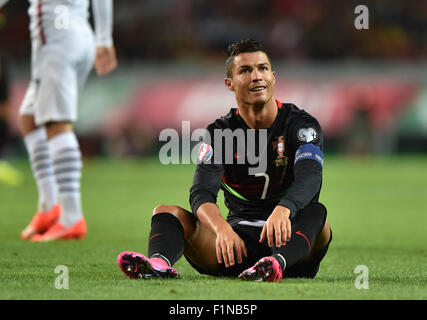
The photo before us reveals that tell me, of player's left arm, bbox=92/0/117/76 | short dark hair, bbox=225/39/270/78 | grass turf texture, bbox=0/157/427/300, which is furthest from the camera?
player's left arm, bbox=92/0/117/76

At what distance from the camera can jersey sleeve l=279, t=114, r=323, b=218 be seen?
393 cm

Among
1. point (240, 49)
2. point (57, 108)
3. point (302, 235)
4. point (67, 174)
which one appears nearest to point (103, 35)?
point (57, 108)

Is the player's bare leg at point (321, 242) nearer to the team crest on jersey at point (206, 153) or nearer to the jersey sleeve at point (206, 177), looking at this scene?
the jersey sleeve at point (206, 177)

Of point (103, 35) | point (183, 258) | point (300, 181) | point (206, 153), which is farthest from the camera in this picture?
point (103, 35)

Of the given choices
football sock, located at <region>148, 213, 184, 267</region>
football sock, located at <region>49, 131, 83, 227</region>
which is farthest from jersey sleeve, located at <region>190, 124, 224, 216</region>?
football sock, located at <region>49, 131, 83, 227</region>

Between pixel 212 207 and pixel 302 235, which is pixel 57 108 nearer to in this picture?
pixel 212 207

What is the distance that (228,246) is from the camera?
151 inches

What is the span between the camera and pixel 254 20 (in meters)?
25.4

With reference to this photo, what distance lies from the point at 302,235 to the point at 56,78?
10.4ft

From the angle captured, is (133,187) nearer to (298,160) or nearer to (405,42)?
(298,160)

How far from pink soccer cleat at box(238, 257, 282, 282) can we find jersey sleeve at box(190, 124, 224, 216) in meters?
0.43

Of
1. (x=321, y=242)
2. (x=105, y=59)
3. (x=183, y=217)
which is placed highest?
(x=105, y=59)

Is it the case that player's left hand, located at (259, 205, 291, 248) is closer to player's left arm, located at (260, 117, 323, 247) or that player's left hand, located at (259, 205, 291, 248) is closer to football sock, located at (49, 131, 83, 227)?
player's left arm, located at (260, 117, 323, 247)

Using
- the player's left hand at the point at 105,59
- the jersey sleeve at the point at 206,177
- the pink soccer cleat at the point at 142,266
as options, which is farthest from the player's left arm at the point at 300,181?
the player's left hand at the point at 105,59
